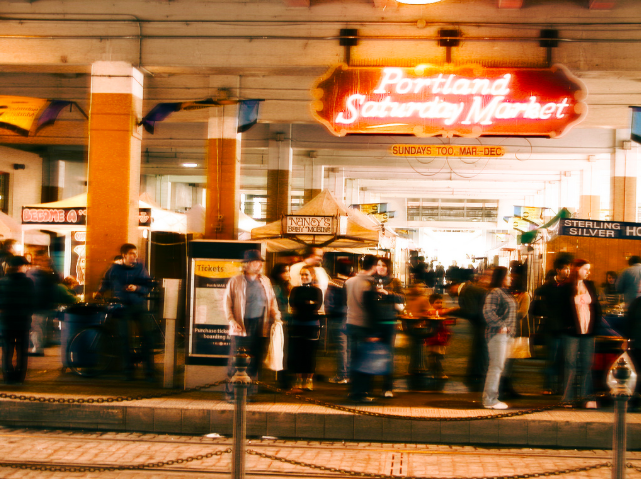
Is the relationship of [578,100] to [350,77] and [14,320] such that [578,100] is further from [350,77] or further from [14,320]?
[14,320]

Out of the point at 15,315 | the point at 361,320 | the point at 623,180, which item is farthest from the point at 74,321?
the point at 623,180

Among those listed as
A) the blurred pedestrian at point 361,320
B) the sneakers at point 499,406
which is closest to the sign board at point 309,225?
the blurred pedestrian at point 361,320

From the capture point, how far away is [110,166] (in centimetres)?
1125

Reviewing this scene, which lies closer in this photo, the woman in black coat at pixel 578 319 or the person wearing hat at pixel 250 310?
the person wearing hat at pixel 250 310

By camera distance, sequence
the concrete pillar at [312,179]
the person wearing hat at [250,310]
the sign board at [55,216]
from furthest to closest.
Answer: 1. the concrete pillar at [312,179]
2. the sign board at [55,216]
3. the person wearing hat at [250,310]

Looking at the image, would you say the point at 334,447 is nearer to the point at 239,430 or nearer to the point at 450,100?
the point at 239,430

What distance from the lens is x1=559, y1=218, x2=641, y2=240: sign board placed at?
528 inches

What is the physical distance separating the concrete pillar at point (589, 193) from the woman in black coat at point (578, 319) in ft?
65.2

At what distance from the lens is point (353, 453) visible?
649cm

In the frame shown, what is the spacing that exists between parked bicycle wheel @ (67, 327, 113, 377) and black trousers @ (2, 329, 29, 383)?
0.75 meters

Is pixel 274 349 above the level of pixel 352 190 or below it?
below

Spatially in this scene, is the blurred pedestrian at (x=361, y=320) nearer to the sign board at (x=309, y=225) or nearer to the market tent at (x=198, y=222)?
the sign board at (x=309, y=225)

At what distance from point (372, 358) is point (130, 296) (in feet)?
12.1

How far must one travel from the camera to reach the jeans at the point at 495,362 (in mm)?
7688
